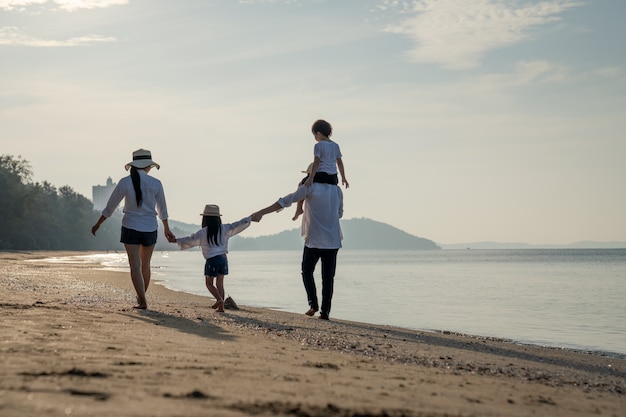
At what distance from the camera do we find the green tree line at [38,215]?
8869 centimetres

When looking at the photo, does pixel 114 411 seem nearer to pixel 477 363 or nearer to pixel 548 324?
pixel 477 363

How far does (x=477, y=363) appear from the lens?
7047mm

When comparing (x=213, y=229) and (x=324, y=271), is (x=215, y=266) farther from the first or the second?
(x=324, y=271)

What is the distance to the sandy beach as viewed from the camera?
13.3ft

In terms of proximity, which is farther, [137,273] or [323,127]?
[323,127]

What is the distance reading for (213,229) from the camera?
1171cm

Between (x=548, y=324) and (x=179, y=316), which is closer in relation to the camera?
(x=179, y=316)

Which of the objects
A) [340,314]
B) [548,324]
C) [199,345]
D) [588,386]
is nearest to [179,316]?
[199,345]

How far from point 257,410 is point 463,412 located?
1144 mm

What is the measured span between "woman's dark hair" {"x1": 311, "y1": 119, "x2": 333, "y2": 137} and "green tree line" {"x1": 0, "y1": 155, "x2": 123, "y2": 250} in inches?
3267

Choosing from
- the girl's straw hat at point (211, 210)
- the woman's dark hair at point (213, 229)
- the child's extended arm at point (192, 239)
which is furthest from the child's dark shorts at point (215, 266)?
the girl's straw hat at point (211, 210)

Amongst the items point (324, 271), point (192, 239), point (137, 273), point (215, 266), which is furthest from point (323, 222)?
point (137, 273)

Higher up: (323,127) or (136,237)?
(323,127)

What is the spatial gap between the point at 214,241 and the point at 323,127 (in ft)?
7.67
